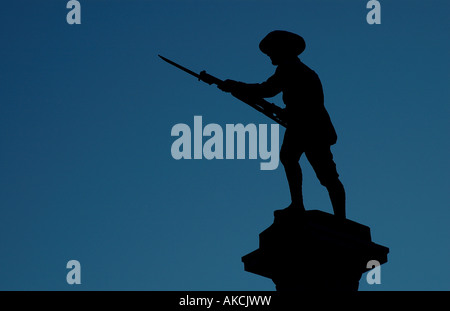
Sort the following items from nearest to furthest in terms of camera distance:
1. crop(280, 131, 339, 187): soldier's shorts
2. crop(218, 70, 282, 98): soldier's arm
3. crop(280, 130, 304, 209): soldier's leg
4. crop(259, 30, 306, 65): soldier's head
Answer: crop(280, 130, 304, 209): soldier's leg
crop(280, 131, 339, 187): soldier's shorts
crop(218, 70, 282, 98): soldier's arm
crop(259, 30, 306, 65): soldier's head

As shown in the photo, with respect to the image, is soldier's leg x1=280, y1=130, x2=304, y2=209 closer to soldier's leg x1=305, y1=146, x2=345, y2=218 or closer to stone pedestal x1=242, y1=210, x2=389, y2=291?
soldier's leg x1=305, y1=146, x2=345, y2=218

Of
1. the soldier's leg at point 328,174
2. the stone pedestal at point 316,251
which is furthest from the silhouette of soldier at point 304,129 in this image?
the stone pedestal at point 316,251

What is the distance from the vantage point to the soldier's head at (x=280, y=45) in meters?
11.7

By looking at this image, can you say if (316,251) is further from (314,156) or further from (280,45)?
(280,45)

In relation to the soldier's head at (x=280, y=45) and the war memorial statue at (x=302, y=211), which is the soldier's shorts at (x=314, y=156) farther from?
the soldier's head at (x=280, y=45)

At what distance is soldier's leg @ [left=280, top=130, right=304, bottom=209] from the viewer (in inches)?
444

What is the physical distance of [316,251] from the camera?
10.7m

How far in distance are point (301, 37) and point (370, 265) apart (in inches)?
144

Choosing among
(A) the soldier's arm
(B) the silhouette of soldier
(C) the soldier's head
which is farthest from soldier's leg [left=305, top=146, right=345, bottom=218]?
(C) the soldier's head

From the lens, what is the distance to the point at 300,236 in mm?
10695

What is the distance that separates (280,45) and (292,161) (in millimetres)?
1815

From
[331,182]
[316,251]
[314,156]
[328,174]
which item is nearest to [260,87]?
[314,156]

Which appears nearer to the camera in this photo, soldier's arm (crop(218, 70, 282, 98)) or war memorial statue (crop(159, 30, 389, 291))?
war memorial statue (crop(159, 30, 389, 291))
